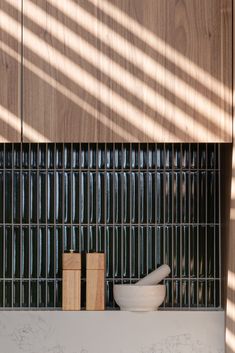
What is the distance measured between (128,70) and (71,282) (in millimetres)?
710

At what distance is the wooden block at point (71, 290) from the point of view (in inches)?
108

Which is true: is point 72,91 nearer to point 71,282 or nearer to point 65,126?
point 65,126

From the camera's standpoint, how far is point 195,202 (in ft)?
9.40

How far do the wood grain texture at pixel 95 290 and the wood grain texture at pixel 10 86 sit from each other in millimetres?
521

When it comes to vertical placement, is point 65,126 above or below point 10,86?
below

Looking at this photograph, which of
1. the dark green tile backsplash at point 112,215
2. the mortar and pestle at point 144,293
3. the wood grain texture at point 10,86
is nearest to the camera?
the wood grain texture at point 10,86

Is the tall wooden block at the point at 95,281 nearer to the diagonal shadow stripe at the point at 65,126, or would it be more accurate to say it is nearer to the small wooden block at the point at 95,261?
the small wooden block at the point at 95,261

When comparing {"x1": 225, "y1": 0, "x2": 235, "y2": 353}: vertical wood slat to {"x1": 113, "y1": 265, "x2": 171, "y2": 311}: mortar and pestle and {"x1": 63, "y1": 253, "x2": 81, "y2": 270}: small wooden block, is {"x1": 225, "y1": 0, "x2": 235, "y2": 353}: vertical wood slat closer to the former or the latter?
{"x1": 113, "y1": 265, "x2": 171, "y2": 311}: mortar and pestle

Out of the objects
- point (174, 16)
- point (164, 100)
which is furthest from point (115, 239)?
point (174, 16)

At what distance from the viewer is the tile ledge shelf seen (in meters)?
2.73

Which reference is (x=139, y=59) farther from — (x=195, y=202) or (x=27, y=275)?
(x=27, y=275)

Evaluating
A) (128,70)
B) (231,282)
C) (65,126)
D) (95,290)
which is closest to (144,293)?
(95,290)

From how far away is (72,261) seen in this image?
9.02 ft

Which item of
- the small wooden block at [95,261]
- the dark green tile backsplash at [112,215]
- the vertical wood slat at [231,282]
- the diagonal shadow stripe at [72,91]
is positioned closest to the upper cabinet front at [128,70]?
the diagonal shadow stripe at [72,91]
